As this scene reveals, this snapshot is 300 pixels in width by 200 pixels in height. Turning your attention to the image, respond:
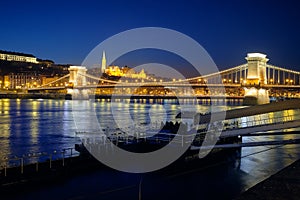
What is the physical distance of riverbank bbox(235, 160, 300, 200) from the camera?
6703 millimetres

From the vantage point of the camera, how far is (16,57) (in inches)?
5792

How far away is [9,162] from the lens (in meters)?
13.4

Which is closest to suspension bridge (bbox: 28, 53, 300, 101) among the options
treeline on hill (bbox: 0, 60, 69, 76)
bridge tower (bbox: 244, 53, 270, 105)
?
bridge tower (bbox: 244, 53, 270, 105)

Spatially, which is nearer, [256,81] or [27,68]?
[256,81]

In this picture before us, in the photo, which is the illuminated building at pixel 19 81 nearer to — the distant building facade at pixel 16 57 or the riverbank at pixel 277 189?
the distant building facade at pixel 16 57

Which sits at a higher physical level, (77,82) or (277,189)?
(77,82)

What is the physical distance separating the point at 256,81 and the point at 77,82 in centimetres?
4344

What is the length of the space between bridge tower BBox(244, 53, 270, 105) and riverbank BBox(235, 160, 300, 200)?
58217 millimetres

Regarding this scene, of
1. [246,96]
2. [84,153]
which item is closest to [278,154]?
[84,153]

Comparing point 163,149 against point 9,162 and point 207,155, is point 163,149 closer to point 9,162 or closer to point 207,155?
point 207,155

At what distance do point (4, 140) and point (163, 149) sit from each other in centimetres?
1058

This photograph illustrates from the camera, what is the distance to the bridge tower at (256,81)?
6706 centimetres

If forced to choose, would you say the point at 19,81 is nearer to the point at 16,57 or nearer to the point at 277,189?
the point at 16,57

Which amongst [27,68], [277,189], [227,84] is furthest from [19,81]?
[277,189]
